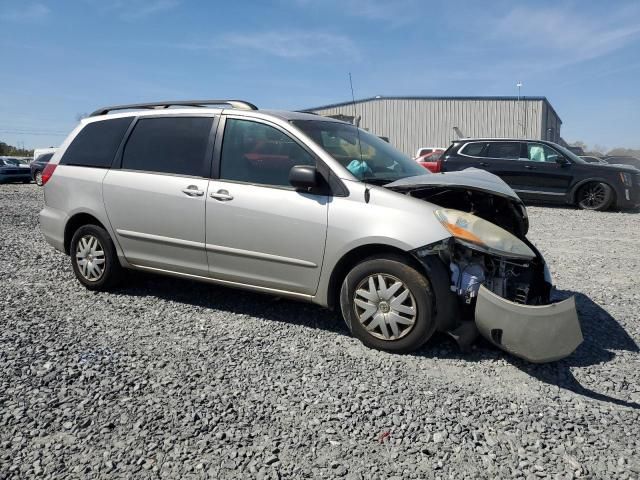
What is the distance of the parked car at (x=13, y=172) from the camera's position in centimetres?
2428

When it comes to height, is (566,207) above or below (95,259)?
above

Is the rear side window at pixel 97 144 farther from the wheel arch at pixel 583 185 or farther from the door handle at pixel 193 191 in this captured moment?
the wheel arch at pixel 583 185

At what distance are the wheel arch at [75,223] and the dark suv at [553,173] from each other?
10119mm

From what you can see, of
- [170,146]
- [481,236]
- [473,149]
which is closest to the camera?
[481,236]

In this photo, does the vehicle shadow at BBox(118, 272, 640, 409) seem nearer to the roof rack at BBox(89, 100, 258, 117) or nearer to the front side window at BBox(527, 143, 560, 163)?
the roof rack at BBox(89, 100, 258, 117)

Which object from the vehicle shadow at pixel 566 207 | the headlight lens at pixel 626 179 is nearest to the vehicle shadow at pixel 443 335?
the headlight lens at pixel 626 179

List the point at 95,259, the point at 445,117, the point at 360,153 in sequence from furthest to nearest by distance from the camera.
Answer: the point at 445,117 → the point at 95,259 → the point at 360,153

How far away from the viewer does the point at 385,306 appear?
11.8ft

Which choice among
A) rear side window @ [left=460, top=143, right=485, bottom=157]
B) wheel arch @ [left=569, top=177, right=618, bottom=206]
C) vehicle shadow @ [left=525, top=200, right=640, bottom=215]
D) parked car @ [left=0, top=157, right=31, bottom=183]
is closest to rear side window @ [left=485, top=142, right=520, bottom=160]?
rear side window @ [left=460, top=143, right=485, bottom=157]

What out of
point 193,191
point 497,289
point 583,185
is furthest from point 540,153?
point 193,191

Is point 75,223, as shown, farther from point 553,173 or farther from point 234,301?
point 553,173

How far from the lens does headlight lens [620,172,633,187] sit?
11.8m

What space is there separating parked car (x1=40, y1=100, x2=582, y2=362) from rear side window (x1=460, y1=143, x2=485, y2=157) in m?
9.05

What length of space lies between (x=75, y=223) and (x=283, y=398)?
3.29 metres
